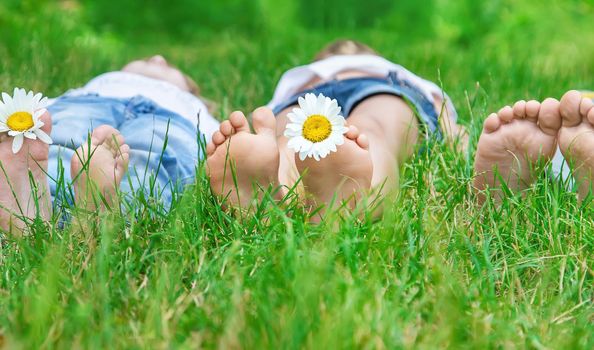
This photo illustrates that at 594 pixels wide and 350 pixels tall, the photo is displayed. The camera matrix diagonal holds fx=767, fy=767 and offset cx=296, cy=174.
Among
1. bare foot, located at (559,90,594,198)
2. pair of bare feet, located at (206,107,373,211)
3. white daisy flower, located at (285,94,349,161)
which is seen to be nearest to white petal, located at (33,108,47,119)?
pair of bare feet, located at (206,107,373,211)

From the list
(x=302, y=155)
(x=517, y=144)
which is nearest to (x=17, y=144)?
(x=302, y=155)

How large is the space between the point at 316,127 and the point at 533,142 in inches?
18.2

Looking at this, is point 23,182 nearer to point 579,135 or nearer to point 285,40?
point 579,135

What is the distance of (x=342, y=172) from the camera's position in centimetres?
151

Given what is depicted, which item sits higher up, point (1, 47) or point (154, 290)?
point (1, 47)

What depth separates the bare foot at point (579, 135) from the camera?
150 centimetres

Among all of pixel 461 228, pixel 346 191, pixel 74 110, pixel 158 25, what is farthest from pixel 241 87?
pixel 158 25

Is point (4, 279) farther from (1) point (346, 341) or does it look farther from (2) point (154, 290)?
(1) point (346, 341)

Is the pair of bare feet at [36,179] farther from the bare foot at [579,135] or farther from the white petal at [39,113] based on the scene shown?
the bare foot at [579,135]

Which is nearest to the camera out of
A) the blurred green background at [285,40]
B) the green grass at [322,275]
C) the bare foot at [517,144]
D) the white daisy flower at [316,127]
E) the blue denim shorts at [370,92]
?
the green grass at [322,275]

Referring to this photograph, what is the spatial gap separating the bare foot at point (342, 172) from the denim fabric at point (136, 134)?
0.32 meters

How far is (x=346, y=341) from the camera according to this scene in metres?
0.98

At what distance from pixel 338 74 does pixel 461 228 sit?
1.06m

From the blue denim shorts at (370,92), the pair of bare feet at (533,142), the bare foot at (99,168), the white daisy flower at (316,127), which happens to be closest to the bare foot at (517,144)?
the pair of bare feet at (533,142)
